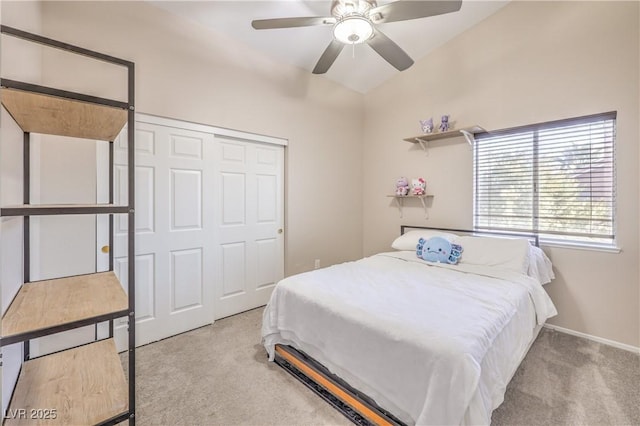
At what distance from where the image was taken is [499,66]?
2953mm

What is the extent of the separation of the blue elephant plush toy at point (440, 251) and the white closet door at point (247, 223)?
5.50ft

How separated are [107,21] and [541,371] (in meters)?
4.19

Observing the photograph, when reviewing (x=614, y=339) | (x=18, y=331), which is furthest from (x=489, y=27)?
(x=18, y=331)

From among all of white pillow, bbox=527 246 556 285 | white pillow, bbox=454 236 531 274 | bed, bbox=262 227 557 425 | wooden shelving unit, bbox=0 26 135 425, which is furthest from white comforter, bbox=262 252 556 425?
wooden shelving unit, bbox=0 26 135 425

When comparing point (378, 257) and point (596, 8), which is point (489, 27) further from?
point (378, 257)

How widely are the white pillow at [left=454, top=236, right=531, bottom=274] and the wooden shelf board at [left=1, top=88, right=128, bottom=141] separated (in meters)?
2.87

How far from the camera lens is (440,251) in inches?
108

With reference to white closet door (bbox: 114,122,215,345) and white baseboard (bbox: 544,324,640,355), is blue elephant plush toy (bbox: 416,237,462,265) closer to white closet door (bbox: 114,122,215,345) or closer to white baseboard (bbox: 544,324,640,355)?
white baseboard (bbox: 544,324,640,355)

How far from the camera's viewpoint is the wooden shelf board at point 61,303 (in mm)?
993

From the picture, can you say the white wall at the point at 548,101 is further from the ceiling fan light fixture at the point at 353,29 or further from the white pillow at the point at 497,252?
the ceiling fan light fixture at the point at 353,29

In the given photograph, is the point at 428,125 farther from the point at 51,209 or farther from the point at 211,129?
the point at 51,209

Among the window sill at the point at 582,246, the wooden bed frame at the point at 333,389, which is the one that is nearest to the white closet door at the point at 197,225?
the wooden bed frame at the point at 333,389

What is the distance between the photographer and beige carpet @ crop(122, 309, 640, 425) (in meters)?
1.61

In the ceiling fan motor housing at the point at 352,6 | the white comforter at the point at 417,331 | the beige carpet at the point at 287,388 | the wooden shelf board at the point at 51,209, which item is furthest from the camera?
the ceiling fan motor housing at the point at 352,6
